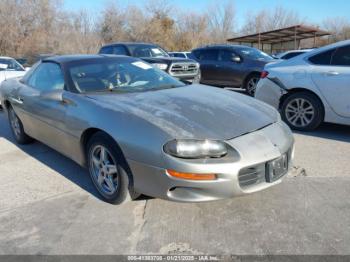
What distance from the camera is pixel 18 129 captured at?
203 inches

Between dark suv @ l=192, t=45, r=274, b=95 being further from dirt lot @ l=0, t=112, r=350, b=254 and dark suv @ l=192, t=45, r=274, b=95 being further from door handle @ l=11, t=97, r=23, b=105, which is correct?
door handle @ l=11, t=97, r=23, b=105

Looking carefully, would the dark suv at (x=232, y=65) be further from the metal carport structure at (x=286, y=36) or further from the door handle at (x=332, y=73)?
the metal carport structure at (x=286, y=36)

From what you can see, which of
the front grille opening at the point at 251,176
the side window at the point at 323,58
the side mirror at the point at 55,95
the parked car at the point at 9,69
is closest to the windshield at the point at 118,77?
the side mirror at the point at 55,95

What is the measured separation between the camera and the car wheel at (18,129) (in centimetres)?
508

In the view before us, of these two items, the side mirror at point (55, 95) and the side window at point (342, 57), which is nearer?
the side mirror at point (55, 95)

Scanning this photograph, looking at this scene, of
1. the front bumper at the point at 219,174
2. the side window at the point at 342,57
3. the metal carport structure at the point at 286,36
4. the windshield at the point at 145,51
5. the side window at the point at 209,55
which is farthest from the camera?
the metal carport structure at the point at 286,36

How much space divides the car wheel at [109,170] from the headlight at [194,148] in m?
0.54

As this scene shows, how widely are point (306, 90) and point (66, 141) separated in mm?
3828

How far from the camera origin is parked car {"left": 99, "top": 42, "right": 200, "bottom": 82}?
910cm

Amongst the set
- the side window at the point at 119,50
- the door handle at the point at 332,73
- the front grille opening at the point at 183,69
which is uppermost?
the side window at the point at 119,50

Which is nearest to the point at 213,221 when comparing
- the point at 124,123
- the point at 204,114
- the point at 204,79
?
the point at 204,114

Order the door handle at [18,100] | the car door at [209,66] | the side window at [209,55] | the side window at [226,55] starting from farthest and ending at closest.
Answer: the side window at [209,55]
the car door at [209,66]
the side window at [226,55]
the door handle at [18,100]

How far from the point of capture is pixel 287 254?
247cm

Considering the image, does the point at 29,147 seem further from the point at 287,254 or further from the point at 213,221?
the point at 287,254
